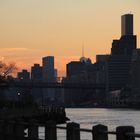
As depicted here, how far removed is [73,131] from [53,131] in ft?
5.22

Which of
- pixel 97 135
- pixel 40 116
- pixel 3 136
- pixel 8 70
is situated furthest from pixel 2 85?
pixel 97 135

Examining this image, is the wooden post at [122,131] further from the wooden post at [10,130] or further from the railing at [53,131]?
the wooden post at [10,130]

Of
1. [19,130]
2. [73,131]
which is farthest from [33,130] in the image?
[73,131]

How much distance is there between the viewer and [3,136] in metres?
22.0

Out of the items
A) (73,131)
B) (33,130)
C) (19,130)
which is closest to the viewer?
(73,131)

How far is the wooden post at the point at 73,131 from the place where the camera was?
1566 centimetres

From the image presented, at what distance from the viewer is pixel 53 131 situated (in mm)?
17328

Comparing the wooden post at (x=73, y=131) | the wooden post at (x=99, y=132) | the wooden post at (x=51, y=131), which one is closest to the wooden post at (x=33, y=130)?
the wooden post at (x=51, y=131)

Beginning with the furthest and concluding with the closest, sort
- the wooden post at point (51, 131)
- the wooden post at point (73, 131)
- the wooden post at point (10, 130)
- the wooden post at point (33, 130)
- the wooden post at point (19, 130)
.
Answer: the wooden post at point (10, 130)
the wooden post at point (19, 130)
the wooden post at point (33, 130)
the wooden post at point (51, 131)
the wooden post at point (73, 131)

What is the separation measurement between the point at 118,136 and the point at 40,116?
7557 cm

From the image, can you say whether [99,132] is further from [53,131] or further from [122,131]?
[53,131]

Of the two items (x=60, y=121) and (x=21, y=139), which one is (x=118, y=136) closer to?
(x=21, y=139)

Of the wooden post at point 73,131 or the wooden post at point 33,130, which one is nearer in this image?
the wooden post at point 73,131

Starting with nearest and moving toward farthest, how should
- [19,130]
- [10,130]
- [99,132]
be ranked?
[99,132] → [19,130] → [10,130]
